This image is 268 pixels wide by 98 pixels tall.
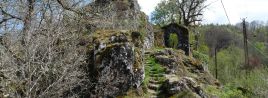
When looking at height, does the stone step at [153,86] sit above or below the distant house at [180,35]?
below

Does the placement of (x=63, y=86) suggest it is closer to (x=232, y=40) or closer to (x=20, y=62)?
(x=20, y=62)

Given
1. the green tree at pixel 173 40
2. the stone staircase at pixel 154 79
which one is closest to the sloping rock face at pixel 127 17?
the green tree at pixel 173 40

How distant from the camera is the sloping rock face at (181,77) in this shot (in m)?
19.0

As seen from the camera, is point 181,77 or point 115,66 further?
→ point 181,77

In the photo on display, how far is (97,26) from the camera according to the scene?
22.2 metres

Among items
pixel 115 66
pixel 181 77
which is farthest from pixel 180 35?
pixel 115 66

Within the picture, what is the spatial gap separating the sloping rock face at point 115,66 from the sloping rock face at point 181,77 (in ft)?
3.82

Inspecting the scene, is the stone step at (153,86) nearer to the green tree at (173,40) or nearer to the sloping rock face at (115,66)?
the sloping rock face at (115,66)

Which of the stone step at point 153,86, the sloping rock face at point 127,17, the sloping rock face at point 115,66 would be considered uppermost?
the sloping rock face at point 127,17

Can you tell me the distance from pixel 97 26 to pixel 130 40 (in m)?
2.84

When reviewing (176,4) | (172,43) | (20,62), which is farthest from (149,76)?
(176,4)

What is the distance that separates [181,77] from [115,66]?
115 inches

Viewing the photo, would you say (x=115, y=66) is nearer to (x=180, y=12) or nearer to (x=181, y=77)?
(x=181, y=77)

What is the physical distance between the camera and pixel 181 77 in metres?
20.4
